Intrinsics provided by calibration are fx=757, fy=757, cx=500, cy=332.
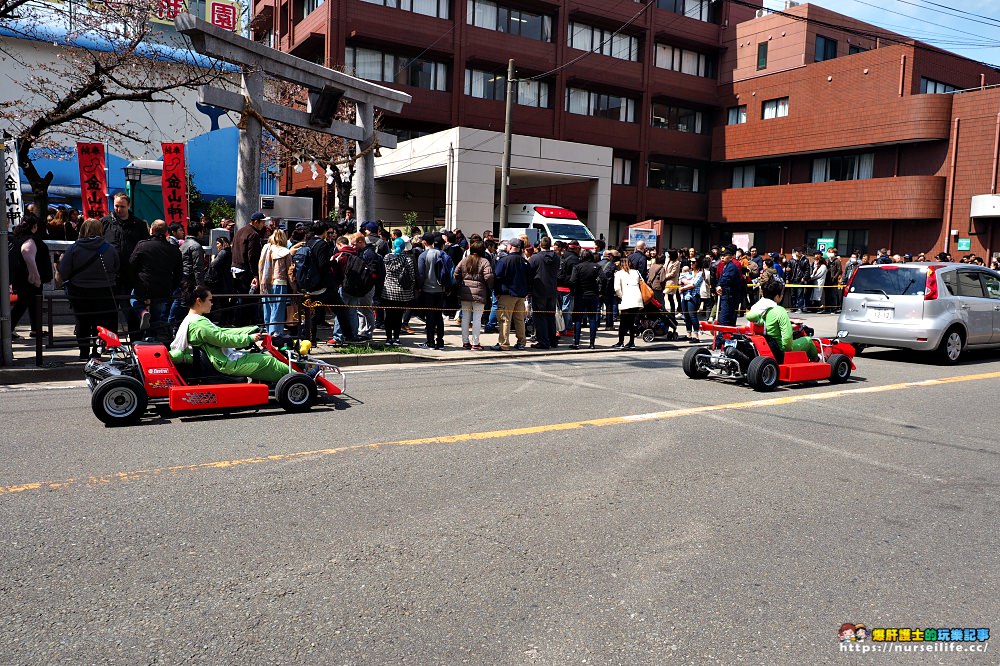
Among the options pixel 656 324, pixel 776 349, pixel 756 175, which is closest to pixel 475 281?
pixel 656 324

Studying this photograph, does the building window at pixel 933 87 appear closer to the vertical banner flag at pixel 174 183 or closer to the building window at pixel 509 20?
the building window at pixel 509 20

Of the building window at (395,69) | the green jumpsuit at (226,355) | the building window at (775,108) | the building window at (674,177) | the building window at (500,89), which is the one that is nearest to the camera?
the green jumpsuit at (226,355)

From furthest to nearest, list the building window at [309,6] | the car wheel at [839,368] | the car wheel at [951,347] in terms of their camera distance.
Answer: the building window at [309,6]
the car wheel at [951,347]
the car wheel at [839,368]

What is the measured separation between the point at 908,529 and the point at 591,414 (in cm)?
366

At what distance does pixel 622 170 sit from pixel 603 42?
7076 mm

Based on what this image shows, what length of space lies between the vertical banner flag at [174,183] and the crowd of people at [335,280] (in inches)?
129

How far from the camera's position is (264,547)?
427cm

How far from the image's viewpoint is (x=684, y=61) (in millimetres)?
45000

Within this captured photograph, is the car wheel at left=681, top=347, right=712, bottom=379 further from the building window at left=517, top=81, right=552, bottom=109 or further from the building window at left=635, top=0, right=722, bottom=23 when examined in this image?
the building window at left=635, top=0, right=722, bottom=23

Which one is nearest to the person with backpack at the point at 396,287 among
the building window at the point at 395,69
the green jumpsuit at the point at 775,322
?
the green jumpsuit at the point at 775,322

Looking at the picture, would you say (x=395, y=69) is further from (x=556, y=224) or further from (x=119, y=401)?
(x=119, y=401)

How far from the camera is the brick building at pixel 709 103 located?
34.7m

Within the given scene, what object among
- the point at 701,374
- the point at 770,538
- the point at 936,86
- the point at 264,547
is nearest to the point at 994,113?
the point at 936,86

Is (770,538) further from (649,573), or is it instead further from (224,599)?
(224,599)
